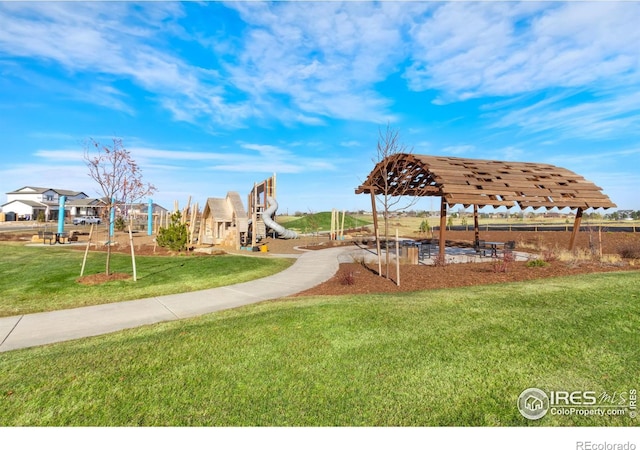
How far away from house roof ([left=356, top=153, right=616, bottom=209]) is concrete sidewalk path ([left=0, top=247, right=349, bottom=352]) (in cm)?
628

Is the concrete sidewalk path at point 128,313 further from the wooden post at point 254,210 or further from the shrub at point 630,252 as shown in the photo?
the shrub at point 630,252

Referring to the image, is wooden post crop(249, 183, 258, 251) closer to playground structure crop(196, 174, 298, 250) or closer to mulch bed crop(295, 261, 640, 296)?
playground structure crop(196, 174, 298, 250)

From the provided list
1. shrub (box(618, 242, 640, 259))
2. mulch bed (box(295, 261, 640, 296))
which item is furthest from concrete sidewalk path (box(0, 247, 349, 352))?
shrub (box(618, 242, 640, 259))

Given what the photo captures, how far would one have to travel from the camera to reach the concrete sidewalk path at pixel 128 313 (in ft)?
20.2

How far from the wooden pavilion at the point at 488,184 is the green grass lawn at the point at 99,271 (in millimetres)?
6574

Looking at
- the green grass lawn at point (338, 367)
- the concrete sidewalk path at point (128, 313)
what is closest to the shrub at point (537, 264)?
the green grass lawn at point (338, 367)

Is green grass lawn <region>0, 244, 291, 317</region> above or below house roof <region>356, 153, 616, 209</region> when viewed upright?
below

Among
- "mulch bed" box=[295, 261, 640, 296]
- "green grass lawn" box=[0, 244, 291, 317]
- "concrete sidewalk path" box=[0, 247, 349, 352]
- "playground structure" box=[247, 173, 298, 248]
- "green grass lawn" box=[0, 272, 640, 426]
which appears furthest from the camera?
"playground structure" box=[247, 173, 298, 248]

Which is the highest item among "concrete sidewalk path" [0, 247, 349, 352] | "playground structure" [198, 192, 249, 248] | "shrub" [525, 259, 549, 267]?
"playground structure" [198, 192, 249, 248]

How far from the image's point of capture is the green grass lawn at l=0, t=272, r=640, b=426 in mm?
3371

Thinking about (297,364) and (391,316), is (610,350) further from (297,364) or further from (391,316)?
(297,364)

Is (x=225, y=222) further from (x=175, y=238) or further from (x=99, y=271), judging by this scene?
(x=99, y=271)

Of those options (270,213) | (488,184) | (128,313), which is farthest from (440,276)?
(270,213)

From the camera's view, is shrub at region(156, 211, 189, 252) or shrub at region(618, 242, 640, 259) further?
shrub at region(156, 211, 189, 252)
